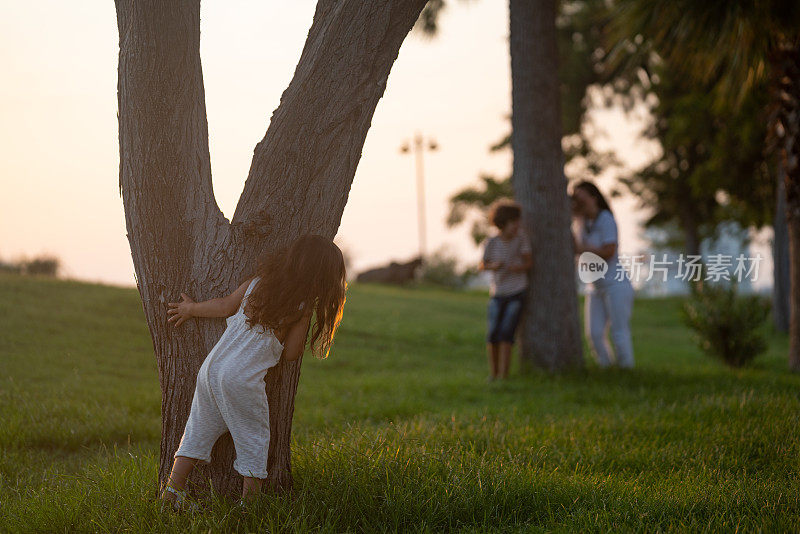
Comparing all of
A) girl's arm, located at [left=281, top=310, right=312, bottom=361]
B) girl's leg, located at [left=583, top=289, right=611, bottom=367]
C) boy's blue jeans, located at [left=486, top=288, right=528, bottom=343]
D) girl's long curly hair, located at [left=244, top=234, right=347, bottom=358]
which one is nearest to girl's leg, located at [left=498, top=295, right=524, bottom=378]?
boy's blue jeans, located at [left=486, top=288, right=528, bottom=343]

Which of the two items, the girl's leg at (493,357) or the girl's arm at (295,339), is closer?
the girl's arm at (295,339)

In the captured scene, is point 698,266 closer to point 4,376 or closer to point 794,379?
point 794,379

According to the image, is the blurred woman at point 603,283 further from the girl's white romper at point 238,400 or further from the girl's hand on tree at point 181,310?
the girl's hand on tree at point 181,310

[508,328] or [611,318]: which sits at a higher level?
[611,318]

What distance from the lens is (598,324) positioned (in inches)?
339

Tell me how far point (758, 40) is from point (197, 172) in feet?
27.7

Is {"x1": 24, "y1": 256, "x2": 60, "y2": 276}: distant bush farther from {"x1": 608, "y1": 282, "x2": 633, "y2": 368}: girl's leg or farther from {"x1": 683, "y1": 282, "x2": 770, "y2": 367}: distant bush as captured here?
{"x1": 683, "y1": 282, "x2": 770, "y2": 367}: distant bush

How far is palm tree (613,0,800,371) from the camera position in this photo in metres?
8.90

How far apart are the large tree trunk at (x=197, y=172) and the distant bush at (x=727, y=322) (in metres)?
8.15

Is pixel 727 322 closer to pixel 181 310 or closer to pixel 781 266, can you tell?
pixel 181 310

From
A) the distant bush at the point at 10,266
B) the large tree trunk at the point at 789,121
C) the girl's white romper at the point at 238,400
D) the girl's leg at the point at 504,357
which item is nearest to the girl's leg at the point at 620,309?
the girl's leg at the point at 504,357

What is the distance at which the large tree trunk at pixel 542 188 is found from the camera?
863 centimetres

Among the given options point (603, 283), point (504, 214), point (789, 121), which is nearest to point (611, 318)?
point (603, 283)

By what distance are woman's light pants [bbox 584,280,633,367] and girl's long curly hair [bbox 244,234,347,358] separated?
533 cm
